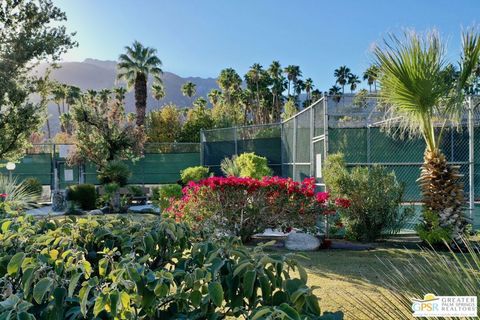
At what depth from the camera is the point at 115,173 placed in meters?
16.3

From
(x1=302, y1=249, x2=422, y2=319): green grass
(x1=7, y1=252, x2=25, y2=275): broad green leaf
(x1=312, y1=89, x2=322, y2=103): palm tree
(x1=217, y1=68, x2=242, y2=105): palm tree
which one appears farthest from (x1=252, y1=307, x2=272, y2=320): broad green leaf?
(x1=217, y1=68, x2=242, y2=105): palm tree

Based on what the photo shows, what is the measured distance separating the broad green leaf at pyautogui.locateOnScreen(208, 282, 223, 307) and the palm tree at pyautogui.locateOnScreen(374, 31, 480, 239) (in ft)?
20.2

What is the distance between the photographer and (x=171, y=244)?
2273mm

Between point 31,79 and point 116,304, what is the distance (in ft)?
47.2

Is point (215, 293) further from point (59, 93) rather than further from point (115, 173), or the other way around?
point (59, 93)

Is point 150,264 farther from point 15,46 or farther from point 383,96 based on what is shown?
point 15,46

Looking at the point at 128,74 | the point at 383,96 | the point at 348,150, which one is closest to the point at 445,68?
the point at 383,96

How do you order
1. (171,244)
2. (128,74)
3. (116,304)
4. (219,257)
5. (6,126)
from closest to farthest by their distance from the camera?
(116,304)
(219,257)
(171,244)
(6,126)
(128,74)

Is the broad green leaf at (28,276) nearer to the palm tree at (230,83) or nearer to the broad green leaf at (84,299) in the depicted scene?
the broad green leaf at (84,299)

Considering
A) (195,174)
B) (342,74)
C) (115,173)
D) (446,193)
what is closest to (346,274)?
(446,193)

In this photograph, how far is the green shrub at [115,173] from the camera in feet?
53.3

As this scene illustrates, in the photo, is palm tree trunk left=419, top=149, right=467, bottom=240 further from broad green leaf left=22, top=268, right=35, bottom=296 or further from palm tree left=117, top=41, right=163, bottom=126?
palm tree left=117, top=41, right=163, bottom=126

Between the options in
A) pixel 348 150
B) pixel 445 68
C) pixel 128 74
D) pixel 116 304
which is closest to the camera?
pixel 116 304

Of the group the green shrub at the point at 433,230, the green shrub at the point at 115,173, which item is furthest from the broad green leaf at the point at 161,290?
the green shrub at the point at 115,173
